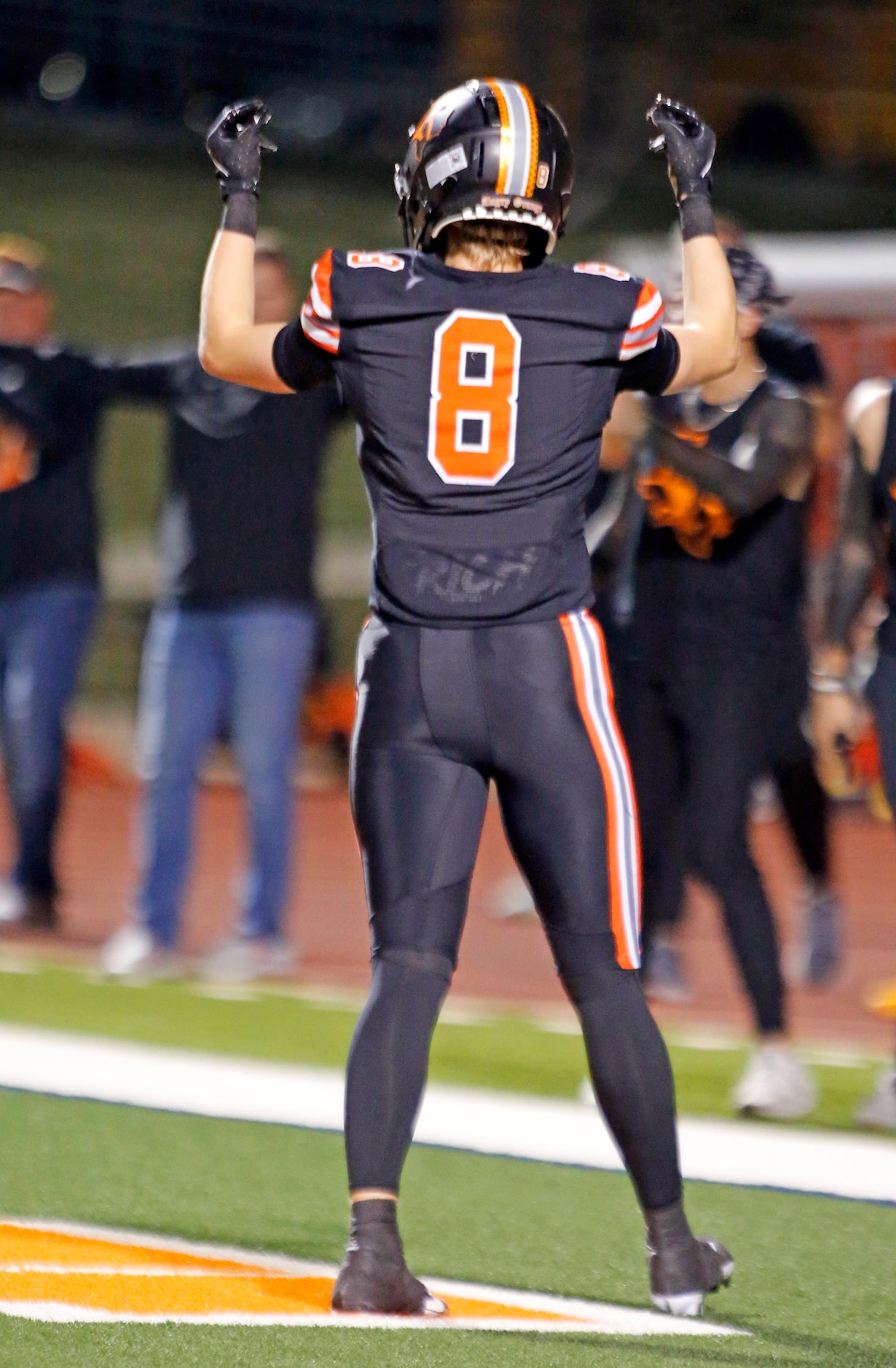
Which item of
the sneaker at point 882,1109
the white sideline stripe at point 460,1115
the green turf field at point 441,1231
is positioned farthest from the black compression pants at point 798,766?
the green turf field at point 441,1231

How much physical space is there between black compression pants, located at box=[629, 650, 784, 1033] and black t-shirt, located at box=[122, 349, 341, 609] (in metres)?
2.05

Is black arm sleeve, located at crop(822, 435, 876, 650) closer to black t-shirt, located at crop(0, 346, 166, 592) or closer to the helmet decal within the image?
the helmet decal

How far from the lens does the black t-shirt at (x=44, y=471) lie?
792 cm

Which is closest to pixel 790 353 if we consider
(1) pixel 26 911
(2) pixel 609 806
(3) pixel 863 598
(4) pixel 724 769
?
(3) pixel 863 598

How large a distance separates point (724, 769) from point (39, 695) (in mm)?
3523

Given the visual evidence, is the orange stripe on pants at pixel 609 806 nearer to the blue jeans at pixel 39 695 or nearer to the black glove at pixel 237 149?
the black glove at pixel 237 149

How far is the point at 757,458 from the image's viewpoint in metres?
5.32

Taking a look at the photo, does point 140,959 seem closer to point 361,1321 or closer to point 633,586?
point 633,586

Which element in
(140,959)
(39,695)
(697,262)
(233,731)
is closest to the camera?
(697,262)

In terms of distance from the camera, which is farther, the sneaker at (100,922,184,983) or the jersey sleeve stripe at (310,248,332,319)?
the sneaker at (100,922,184,983)

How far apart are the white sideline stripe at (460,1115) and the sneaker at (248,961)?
1232 millimetres

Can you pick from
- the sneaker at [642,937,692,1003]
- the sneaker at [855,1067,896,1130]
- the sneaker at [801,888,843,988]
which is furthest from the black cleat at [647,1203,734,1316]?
the sneaker at [801,888,843,988]

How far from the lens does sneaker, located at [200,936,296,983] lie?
287 inches

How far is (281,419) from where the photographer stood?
296 inches
